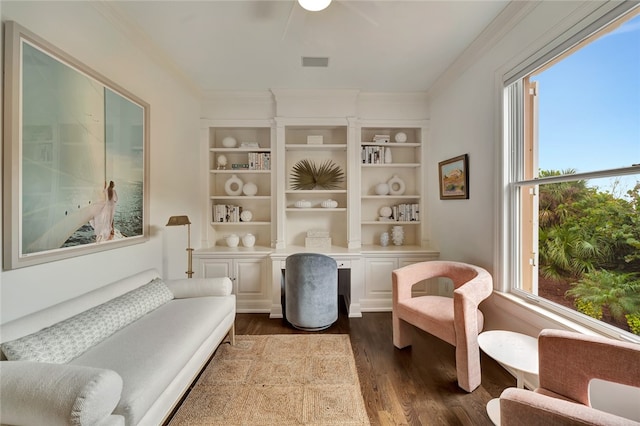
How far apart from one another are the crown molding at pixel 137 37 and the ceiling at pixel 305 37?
0.01m

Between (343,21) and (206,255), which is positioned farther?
(206,255)

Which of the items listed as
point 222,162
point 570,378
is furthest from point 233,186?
point 570,378

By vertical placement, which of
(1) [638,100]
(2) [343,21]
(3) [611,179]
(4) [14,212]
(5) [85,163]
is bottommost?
(4) [14,212]

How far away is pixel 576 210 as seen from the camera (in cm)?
158

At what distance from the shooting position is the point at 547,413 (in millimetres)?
842

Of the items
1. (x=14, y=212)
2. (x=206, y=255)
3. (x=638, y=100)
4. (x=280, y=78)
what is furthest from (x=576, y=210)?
(x=206, y=255)

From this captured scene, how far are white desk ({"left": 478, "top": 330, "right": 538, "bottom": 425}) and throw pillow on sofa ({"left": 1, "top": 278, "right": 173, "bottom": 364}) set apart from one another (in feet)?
7.16

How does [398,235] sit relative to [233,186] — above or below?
below

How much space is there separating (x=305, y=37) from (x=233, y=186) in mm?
2041

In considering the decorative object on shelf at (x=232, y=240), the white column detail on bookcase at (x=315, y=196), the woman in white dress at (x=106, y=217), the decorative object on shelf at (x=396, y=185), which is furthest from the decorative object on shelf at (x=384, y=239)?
the woman in white dress at (x=106, y=217)

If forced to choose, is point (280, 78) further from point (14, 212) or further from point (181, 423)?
point (181, 423)

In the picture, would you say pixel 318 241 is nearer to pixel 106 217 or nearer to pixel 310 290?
pixel 310 290

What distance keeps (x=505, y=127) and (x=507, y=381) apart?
1.93 m

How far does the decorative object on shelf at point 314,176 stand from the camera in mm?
3574
